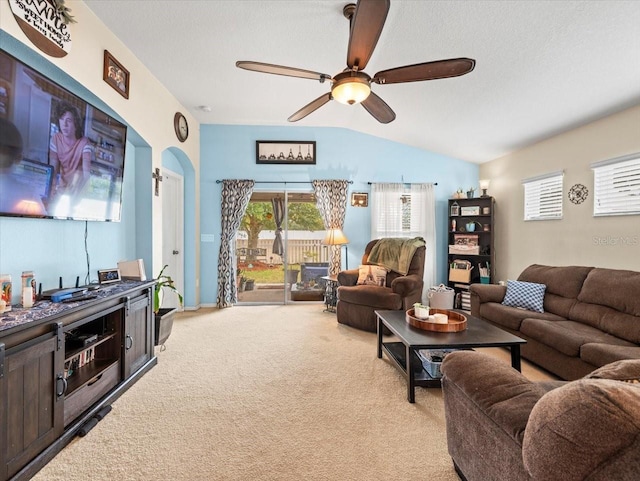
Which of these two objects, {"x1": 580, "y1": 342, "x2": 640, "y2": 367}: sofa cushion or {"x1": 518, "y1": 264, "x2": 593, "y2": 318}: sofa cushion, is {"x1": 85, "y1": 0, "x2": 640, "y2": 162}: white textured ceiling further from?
{"x1": 580, "y1": 342, "x2": 640, "y2": 367}: sofa cushion

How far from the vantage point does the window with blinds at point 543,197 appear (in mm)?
3748

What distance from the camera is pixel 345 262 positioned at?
531 centimetres

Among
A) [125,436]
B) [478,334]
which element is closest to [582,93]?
[478,334]

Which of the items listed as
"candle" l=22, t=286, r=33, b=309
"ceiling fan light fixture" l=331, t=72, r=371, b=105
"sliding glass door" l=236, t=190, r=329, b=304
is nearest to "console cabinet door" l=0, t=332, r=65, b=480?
"candle" l=22, t=286, r=33, b=309

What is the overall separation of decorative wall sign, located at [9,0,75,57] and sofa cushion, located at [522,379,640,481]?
3050 millimetres

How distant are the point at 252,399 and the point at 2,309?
62.0 inches

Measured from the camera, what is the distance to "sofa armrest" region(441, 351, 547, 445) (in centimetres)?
110

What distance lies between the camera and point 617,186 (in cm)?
303

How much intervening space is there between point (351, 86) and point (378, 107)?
0.53 m

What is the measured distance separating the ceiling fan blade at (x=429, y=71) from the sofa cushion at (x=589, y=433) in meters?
1.81

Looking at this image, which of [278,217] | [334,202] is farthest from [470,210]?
[278,217]

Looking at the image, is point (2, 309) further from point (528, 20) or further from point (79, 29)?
point (528, 20)

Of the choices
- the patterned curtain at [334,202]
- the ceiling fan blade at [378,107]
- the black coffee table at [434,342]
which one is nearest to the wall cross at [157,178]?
the patterned curtain at [334,202]

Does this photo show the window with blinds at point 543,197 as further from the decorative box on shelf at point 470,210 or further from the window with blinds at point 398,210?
the window with blinds at point 398,210
